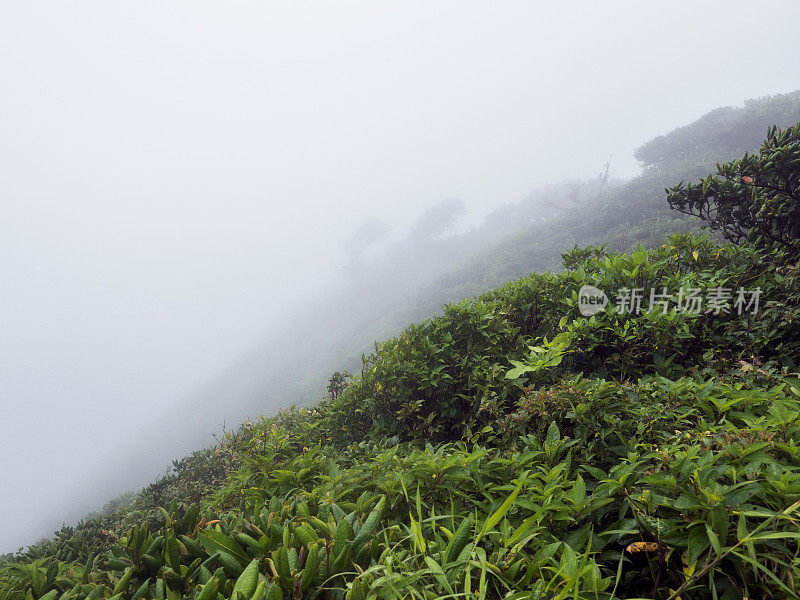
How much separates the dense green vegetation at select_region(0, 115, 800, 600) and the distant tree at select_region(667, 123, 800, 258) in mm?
24

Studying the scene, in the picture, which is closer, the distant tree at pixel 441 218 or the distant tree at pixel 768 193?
the distant tree at pixel 768 193

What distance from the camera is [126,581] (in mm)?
1245

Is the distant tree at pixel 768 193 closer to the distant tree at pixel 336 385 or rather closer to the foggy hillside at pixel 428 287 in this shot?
the distant tree at pixel 336 385

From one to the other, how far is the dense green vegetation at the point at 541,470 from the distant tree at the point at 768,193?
2 cm

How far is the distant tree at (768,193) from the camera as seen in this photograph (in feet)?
10.2

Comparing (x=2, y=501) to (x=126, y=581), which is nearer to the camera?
(x=126, y=581)

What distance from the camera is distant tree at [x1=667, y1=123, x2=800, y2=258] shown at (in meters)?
3.09

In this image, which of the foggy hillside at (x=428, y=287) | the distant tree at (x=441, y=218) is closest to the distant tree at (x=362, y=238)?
the distant tree at (x=441, y=218)

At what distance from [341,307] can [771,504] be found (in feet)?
143

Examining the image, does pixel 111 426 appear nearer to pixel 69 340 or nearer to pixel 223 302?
pixel 223 302

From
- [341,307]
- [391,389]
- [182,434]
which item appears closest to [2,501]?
[182,434]

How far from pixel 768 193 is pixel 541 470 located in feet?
13.0

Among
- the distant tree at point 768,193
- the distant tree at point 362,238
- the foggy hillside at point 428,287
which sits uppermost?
the distant tree at point 362,238

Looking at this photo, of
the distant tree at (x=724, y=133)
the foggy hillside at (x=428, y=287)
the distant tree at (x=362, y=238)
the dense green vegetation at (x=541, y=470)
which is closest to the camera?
the dense green vegetation at (x=541, y=470)
